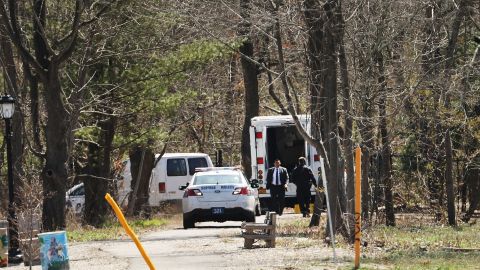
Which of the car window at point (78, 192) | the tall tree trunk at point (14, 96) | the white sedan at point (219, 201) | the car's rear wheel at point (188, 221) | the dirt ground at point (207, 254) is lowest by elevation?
the dirt ground at point (207, 254)

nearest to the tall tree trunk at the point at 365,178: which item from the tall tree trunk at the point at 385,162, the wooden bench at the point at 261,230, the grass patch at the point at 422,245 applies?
the grass patch at the point at 422,245

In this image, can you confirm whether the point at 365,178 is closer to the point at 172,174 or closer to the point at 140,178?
the point at 140,178

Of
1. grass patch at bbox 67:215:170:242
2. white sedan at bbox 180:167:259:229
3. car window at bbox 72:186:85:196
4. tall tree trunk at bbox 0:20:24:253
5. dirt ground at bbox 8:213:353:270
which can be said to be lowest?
dirt ground at bbox 8:213:353:270

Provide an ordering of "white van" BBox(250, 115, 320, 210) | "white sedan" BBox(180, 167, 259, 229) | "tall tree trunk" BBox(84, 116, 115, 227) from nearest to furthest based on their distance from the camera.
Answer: "white sedan" BBox(180, 167, 259, 229) < "tall tree trunk" BBox(84, 116, 115, 227) < "white van" BBox(250, 115, 320, 210)

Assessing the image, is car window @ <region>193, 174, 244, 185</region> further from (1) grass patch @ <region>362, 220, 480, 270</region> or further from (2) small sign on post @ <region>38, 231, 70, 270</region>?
(2) small sign on post @ <region>38, 231, 70, 270</region>

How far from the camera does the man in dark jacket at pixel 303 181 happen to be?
30906 mm

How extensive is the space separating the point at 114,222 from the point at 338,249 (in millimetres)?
15846

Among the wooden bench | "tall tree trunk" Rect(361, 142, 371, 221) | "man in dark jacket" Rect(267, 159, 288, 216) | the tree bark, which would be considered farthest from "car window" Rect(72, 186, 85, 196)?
the wooden bench

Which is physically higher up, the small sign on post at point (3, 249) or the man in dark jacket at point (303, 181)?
the man in dark jacket at point (303, 181)

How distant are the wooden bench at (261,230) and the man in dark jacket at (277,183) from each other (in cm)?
1127

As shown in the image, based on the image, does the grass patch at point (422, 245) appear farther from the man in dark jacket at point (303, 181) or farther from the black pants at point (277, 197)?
the black pants at point (277, 197)

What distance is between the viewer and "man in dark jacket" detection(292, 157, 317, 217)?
30.9 m

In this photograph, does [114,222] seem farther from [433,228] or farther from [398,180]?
[433,228]

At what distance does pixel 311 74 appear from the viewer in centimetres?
2134
